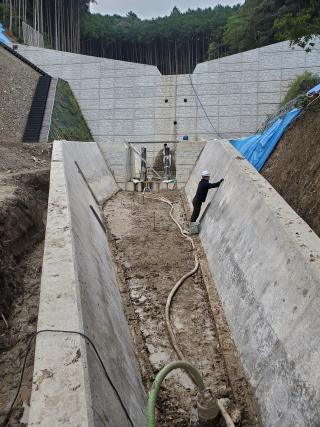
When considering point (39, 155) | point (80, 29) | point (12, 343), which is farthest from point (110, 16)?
point (12, 343)

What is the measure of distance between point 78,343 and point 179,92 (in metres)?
23.5

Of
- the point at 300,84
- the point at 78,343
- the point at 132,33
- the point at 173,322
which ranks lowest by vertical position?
the point at 173,322

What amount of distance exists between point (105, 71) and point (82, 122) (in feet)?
12.9

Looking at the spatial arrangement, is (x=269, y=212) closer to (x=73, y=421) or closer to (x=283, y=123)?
(x=73, y=421)

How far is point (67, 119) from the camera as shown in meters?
22.0

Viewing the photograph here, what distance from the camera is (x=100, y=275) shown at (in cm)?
552

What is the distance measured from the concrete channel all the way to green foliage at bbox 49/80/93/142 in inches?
532

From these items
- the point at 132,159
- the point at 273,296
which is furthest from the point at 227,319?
the point at 132,159

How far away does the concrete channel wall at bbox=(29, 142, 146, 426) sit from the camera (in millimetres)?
2680

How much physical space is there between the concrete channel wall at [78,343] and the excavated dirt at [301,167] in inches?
130

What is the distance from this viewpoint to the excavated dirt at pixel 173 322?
4301mm

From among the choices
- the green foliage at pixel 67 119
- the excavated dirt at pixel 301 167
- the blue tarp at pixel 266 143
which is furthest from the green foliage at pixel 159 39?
the excavated dirt at pixel 301 167

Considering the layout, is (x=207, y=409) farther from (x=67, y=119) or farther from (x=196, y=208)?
(x=67, y=119)

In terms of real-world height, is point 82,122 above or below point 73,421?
above
